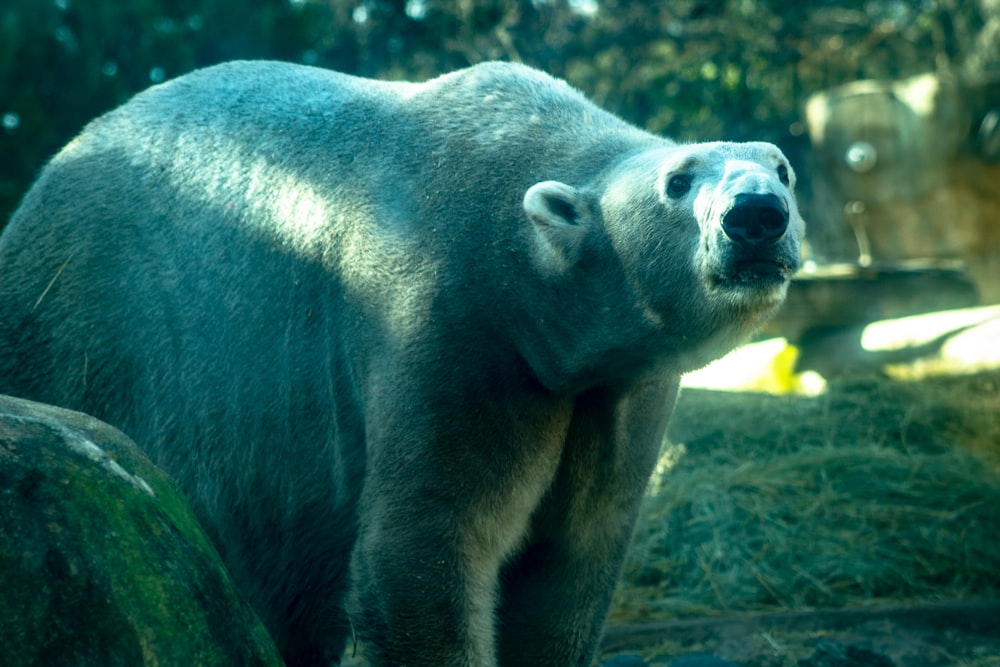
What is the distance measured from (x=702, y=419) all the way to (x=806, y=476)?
1180mm

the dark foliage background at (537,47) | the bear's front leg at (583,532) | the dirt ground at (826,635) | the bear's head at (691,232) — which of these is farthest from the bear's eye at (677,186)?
the dark foliage background at (537,47)

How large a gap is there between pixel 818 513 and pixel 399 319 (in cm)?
331

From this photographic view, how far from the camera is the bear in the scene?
3.07 m

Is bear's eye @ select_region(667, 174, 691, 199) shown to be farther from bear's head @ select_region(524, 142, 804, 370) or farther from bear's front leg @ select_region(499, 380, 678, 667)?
bear's front leg @ select_region(499, 380, 678, 667)

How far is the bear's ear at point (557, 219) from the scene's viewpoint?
10.2 feet

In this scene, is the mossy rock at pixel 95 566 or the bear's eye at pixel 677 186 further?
the bear's eye at pixel 677 186

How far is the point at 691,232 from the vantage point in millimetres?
2934

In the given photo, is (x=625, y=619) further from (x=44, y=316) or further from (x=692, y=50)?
(x=692, y=50)

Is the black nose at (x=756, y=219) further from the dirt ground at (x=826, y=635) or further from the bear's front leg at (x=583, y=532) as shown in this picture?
the dirt ground at (x=826, y=635)

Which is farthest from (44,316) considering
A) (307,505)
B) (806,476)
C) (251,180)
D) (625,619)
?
(806,476)

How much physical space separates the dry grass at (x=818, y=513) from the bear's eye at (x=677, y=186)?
2.67 metres

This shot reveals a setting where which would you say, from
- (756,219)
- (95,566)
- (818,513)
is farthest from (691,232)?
(818,513)

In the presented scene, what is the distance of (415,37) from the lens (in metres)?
11.7

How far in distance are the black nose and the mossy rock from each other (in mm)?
1320
